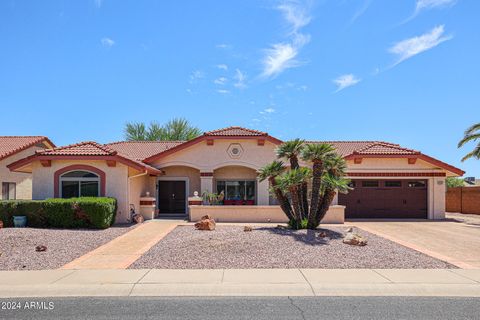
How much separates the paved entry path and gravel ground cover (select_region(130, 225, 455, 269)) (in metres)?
0.38

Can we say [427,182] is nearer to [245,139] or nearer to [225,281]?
[245,139]

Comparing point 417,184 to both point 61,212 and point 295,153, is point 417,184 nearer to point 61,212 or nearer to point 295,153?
point 295,153

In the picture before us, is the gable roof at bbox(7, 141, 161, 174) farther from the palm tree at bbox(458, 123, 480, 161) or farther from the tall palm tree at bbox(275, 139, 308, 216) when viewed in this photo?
the palm tree at bbox(458, 123, 480, 161)

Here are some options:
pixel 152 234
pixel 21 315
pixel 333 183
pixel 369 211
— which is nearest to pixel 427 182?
pixel 369 211

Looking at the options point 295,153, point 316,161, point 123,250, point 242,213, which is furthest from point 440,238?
point 123,250

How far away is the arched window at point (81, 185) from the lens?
17188mm

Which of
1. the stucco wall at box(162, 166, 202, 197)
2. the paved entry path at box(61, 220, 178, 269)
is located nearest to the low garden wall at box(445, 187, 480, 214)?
the stucco wall at box(162, 166, 202, 197)

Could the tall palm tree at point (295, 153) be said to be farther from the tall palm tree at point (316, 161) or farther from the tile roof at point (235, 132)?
the tile roof at point (235, 132)

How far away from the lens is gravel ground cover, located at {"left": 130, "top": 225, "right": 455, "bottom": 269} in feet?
29.2

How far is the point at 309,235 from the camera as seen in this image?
12719 millimetres

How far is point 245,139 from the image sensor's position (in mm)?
20672

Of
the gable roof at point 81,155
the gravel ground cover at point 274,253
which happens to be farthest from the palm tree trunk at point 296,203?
the gable roof at point 81,155

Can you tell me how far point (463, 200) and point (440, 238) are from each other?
602 inches

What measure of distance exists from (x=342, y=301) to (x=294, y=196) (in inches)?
312
